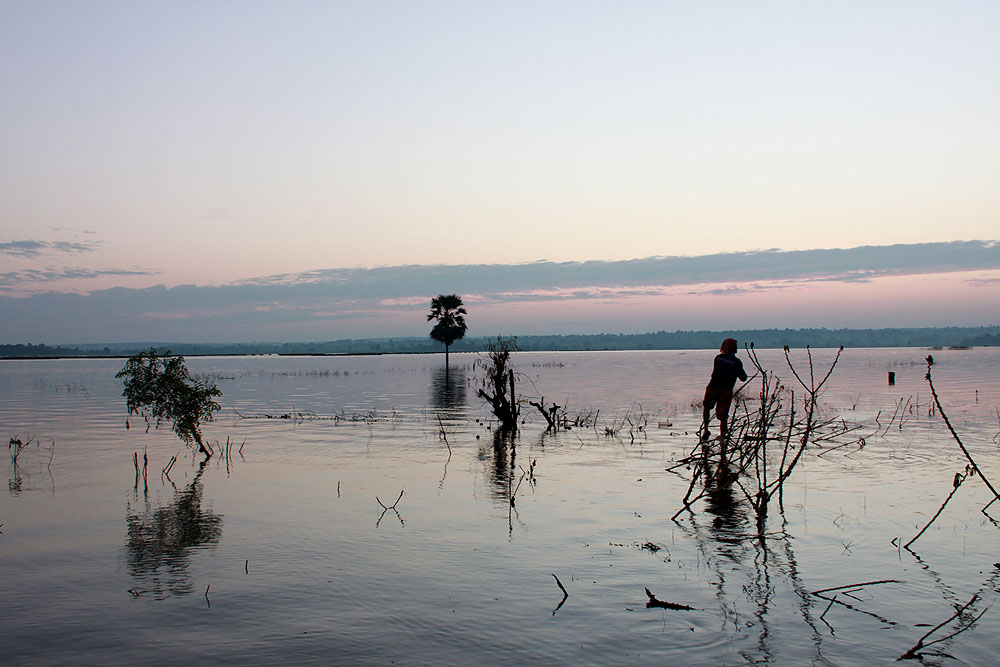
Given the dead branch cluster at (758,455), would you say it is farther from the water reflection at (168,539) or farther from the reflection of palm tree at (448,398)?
the reflection of palm tree at (448,398)

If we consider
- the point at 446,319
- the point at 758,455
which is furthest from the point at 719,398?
the point at 446,319

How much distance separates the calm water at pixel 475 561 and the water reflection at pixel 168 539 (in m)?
0.05

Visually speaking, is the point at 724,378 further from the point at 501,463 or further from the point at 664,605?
the point at 664,605

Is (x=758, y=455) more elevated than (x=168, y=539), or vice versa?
(x=758, y=455)

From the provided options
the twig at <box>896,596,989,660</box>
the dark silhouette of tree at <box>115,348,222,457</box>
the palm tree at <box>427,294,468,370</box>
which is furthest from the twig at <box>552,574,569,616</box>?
the palm tree at <box>427,294,468,370</box>

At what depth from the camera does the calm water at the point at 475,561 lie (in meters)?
6.95

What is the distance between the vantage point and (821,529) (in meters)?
11.0

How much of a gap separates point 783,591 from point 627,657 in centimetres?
253

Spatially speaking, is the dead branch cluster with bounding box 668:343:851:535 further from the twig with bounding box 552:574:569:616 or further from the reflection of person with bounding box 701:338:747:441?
the twig with bounding box 552:574:569:616

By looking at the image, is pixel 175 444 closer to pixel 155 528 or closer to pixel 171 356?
pixel 171 356

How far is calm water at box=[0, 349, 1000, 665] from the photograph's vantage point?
22.8ft

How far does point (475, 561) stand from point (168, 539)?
476cm

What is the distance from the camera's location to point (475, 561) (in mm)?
9656

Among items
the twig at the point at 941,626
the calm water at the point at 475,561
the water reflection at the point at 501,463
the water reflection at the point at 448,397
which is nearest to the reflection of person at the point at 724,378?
the calm water at the point at 475,561
